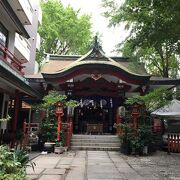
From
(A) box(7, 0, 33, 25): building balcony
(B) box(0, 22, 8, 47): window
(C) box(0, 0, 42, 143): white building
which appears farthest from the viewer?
(A) box(7, 0, 33, 25): building balcony

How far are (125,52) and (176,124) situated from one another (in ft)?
31.0

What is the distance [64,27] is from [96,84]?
625 inches

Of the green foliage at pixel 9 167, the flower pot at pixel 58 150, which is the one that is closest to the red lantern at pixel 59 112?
the flower pot at pixel 58 150

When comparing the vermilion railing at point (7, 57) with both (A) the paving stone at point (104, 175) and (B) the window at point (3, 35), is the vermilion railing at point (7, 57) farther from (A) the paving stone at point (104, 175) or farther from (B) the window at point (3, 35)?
(A) the paving stone at point (104, 175)

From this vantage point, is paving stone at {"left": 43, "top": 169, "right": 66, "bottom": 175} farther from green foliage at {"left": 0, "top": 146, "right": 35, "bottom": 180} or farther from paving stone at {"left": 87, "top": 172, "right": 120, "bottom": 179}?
green foliage at {"left": 0, "top": 146, "right": 35, "bottom": 180}

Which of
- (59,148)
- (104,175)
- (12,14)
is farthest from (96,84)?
(104,175)

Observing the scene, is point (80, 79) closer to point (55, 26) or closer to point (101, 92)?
point (101, 92)

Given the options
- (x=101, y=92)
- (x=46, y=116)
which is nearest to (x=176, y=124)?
(x=101, y=92)

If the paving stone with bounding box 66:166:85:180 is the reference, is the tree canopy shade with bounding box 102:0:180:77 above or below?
above

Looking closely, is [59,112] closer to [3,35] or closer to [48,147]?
[48,147]

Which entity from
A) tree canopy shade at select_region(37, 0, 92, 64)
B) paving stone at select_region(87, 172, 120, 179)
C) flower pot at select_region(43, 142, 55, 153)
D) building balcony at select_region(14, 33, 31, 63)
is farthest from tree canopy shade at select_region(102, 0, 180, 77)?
tree canopy shade at select_region(37, 0, 92, 64)

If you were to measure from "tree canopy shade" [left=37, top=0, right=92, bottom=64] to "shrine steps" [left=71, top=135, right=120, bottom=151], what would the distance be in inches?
759

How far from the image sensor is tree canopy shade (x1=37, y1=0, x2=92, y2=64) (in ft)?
122

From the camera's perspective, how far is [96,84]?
902 inches
